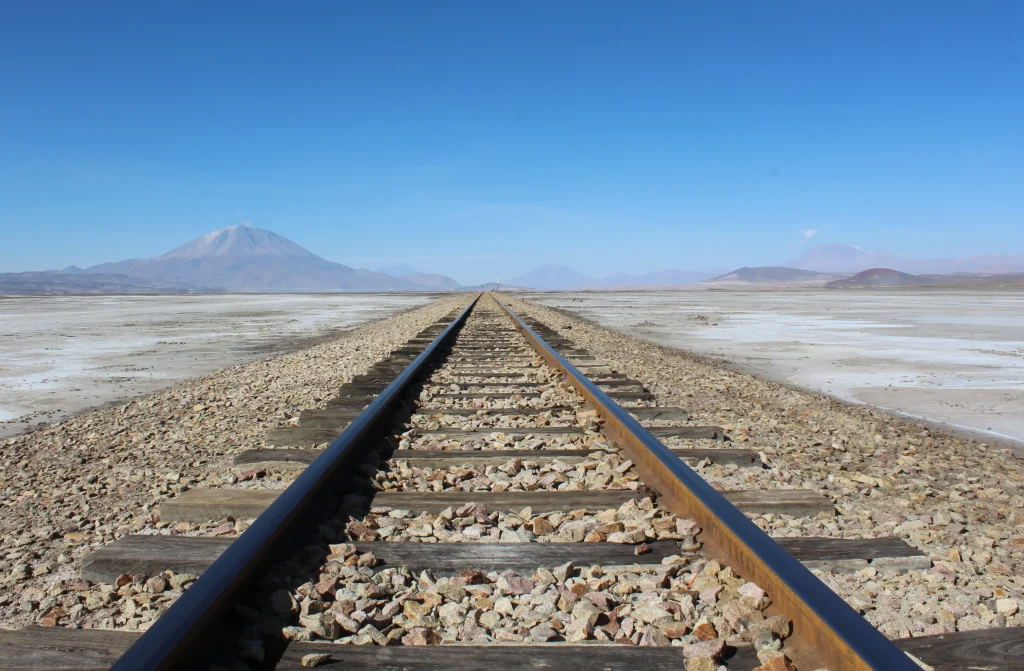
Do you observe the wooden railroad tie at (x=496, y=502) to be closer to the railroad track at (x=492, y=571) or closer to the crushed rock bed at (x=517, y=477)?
the railroad track at (x=492, y=571)

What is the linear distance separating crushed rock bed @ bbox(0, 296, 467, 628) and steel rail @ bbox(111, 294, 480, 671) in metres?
0.66

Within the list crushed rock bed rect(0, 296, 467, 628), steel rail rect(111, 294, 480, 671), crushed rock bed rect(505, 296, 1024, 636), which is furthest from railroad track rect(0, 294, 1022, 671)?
crushed rock bed rect(0, 296, 467, 628)

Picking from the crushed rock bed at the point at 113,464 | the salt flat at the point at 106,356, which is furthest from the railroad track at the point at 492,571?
the salt flat at the point at 106,356

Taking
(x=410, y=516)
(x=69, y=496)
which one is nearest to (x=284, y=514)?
(x=410, y=516)

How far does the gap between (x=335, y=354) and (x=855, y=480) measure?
8.58 metres

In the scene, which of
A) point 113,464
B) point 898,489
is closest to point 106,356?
point 113,464

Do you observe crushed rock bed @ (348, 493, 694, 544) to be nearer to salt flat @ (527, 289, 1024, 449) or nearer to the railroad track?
the railroad track

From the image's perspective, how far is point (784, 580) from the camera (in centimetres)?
208

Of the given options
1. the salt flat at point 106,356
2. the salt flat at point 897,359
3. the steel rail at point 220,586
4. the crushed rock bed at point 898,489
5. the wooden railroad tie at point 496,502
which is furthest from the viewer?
the salt flat at point 106,356

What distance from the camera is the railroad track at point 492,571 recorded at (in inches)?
76.2

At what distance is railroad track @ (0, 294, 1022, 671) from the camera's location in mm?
1937

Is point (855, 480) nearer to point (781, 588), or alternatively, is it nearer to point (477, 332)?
point (781, 588)

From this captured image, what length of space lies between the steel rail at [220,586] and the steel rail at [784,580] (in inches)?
58.6

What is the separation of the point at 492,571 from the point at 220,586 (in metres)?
0.88
